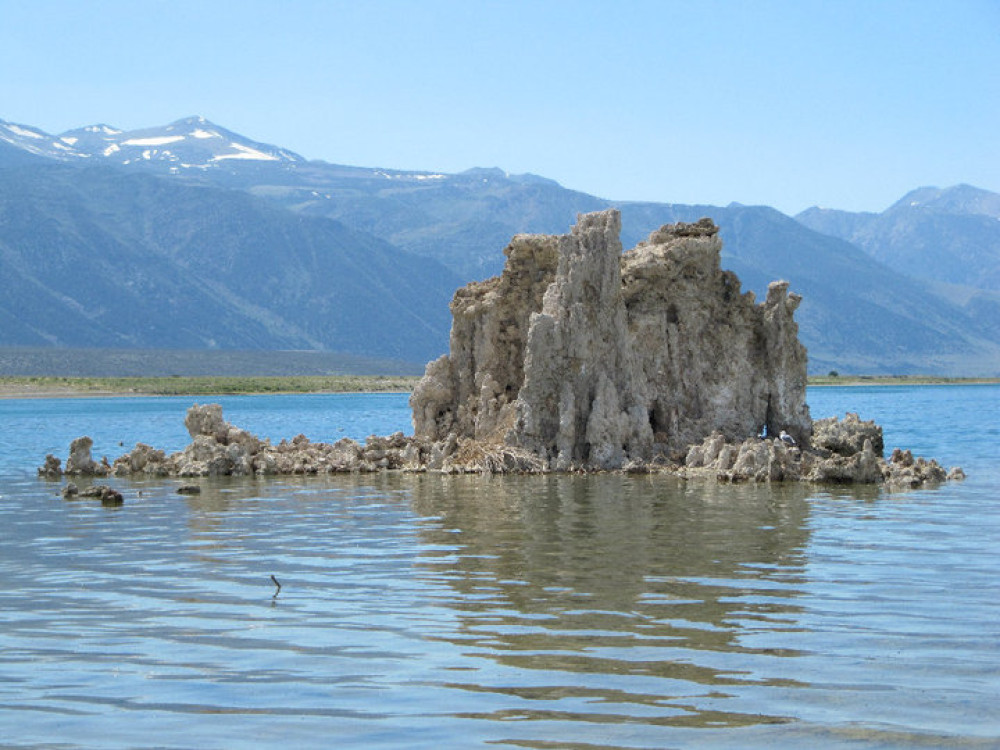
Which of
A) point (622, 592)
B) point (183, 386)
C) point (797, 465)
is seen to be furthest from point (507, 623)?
point (183, 386)

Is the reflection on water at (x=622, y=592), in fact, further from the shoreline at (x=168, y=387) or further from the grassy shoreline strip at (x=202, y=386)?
the grassy shoreline strip at (x=202, y=386)

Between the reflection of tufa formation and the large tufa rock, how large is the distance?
0.03 m

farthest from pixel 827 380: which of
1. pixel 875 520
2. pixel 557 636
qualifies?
pixel 557 636

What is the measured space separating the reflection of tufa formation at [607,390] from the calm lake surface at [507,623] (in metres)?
5.53

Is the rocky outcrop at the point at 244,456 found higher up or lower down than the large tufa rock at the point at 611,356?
lower down

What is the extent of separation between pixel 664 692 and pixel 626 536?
9.31m

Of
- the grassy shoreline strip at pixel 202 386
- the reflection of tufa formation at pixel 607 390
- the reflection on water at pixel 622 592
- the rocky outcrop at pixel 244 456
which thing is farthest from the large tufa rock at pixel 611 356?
the grassy shoreline strip at pixel 202 386

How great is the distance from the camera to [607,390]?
3175cm

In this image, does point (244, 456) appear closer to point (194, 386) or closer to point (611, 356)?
point (611, 356)

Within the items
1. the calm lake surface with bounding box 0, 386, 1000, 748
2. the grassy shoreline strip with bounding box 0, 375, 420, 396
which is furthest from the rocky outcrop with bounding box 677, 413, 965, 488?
the grassy shoreline strip with bounding box 0, 375, 420, 396

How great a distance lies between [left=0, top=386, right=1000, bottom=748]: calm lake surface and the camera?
428 inches

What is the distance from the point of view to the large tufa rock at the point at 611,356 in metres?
32.1

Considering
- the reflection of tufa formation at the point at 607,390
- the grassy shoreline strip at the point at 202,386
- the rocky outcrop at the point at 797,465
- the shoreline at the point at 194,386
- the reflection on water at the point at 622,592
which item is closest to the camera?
the reflection on water at the point at 622,592

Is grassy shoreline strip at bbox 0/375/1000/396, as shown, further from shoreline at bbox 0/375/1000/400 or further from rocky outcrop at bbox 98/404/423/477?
rocky outcrop at bbox 98/404/423/477
